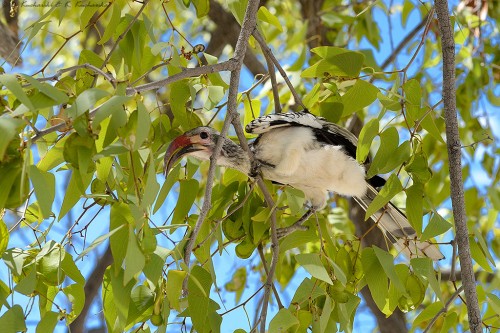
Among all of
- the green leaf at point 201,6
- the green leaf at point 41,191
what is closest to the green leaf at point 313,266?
A: the green leaf at point 41,191

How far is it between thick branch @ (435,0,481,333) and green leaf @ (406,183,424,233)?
79 mm

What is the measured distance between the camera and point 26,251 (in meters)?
1.47

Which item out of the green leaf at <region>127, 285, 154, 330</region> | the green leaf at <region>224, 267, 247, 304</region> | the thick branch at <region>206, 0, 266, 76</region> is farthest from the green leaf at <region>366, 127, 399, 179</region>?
the thick branch at <region>206, 0, 266, 76</region>

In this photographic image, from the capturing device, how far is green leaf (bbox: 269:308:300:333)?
4.63 ft

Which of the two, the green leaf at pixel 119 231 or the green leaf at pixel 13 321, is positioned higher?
the green leaf at pixel 119 231

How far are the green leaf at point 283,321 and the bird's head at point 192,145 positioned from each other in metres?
0.56

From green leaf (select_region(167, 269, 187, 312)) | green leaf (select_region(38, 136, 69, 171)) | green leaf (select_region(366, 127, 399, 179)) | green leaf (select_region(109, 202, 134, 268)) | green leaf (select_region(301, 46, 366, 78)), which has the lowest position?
green leaf (select_region(167, 269, 187, 312))

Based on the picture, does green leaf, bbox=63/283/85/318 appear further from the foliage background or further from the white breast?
the white breast

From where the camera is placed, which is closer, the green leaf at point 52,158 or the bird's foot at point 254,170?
the green leaf at point 52,158

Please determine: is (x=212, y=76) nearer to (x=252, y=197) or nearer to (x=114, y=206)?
(x=252, y=197)

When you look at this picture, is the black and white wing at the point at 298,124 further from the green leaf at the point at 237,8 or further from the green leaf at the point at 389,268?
the green leaf at the point at 389,268

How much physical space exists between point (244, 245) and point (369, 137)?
449 mm

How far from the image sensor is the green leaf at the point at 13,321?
4.25ft

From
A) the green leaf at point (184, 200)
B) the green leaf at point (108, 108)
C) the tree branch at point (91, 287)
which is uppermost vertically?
the tree branch at point (91, 287)
